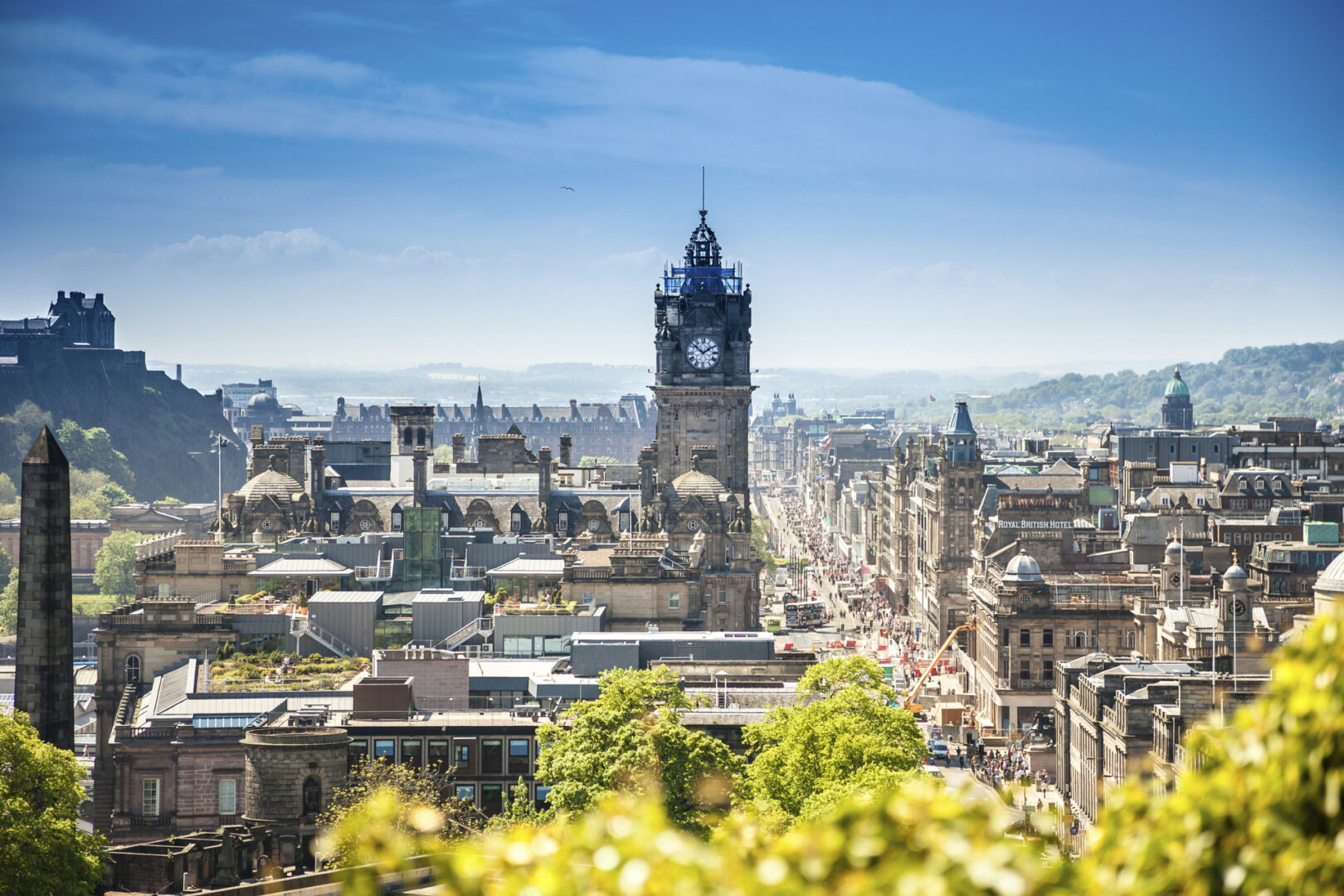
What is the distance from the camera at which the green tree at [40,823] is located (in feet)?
170

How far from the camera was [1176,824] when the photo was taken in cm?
1136

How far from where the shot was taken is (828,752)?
58.5 m

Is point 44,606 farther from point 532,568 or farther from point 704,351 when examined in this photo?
point 704,351

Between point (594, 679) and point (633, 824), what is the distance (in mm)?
68578

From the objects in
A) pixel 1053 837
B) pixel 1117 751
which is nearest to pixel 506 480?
pixel 1117 751

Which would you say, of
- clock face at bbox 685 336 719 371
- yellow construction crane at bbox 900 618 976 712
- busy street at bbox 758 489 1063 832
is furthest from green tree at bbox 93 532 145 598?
yellow construction crane at bbox 900 618 976 712

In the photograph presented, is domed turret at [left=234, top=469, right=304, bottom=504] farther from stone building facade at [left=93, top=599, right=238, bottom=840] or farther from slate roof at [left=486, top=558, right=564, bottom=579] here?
stone building facade at [left=93, top=599, right=238, bottom=840]

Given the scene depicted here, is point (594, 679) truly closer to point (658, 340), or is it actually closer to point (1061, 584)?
point (1061, 584)

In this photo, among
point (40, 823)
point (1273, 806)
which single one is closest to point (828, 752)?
point (40, 823)

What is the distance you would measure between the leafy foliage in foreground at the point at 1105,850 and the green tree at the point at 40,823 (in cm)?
4565

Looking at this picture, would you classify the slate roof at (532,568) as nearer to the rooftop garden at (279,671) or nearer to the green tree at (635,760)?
the rooftop garden at (279,671)

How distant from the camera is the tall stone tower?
6450cm

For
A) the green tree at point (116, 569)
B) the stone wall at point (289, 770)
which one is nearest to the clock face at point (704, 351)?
the green tree at point (116, 569)

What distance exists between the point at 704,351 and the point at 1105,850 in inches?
5215
